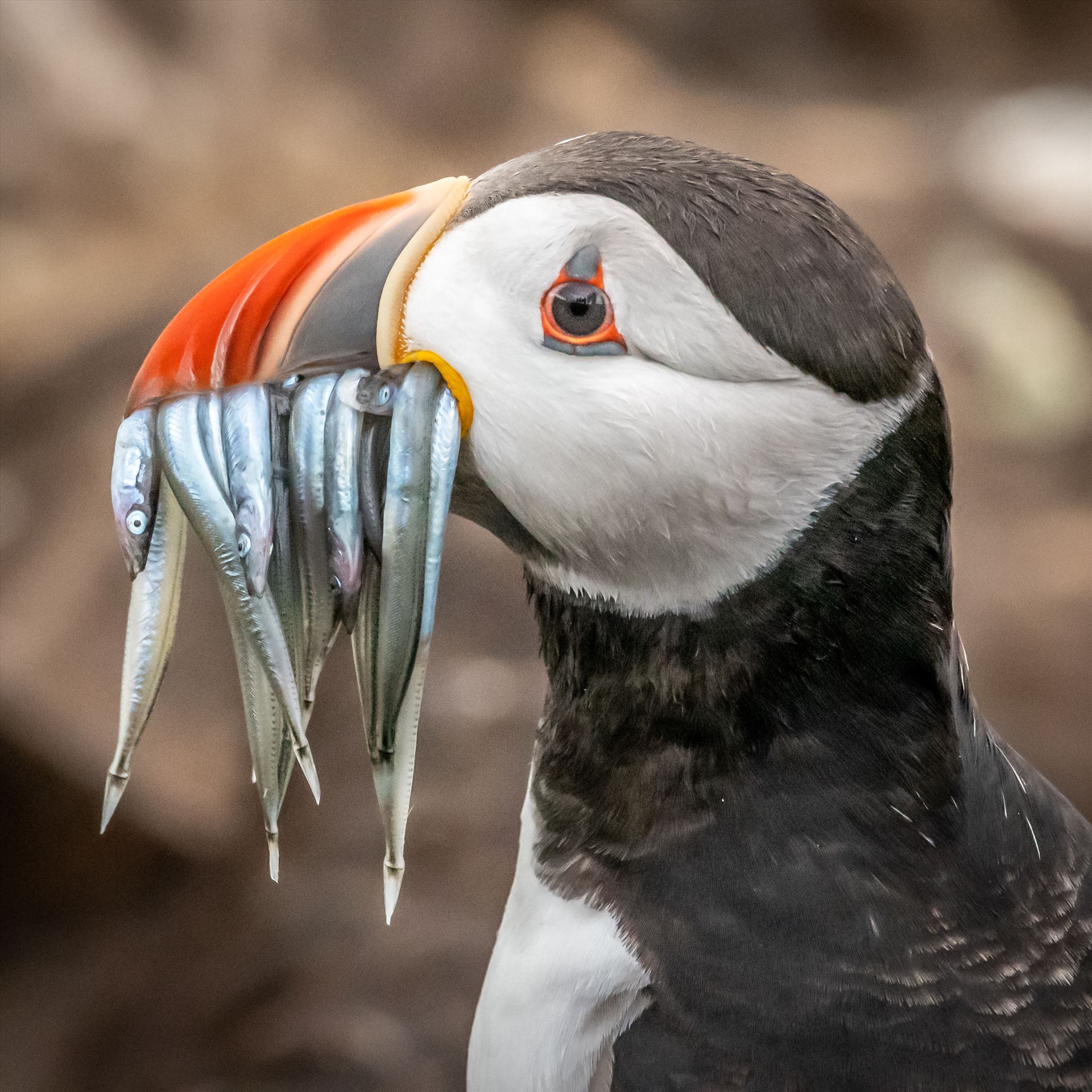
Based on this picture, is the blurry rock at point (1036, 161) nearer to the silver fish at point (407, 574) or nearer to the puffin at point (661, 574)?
the puffin at point (661, 574)

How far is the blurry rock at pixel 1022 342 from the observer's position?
369 cm

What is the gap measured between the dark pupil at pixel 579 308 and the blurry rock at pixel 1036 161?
10.3 feet

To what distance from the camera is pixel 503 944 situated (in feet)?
5.35

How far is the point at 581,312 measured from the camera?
1212mm

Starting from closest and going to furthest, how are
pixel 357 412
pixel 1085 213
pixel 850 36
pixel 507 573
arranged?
1. pixel 357 412
2. pixel 507 573
3. pixel 1085 213
4. pixel 850 36

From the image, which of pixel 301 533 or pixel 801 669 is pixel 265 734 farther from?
pixel 801 669

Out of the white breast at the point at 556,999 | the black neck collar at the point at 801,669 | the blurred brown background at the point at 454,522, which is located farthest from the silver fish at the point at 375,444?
the blurred brown background at the point at 454,522

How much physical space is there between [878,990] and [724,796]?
270 millimetres

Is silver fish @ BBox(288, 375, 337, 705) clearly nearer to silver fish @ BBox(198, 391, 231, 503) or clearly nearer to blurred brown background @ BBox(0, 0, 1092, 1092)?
silver fish @ BBox(198, 391, 231, 503)

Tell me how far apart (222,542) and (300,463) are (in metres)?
0.11

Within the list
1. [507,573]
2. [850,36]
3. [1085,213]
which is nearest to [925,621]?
[507,573]

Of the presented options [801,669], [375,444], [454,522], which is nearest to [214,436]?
[375,444]

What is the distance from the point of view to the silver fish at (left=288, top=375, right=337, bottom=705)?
1256 mm

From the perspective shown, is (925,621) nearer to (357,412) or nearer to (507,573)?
(357,412)
